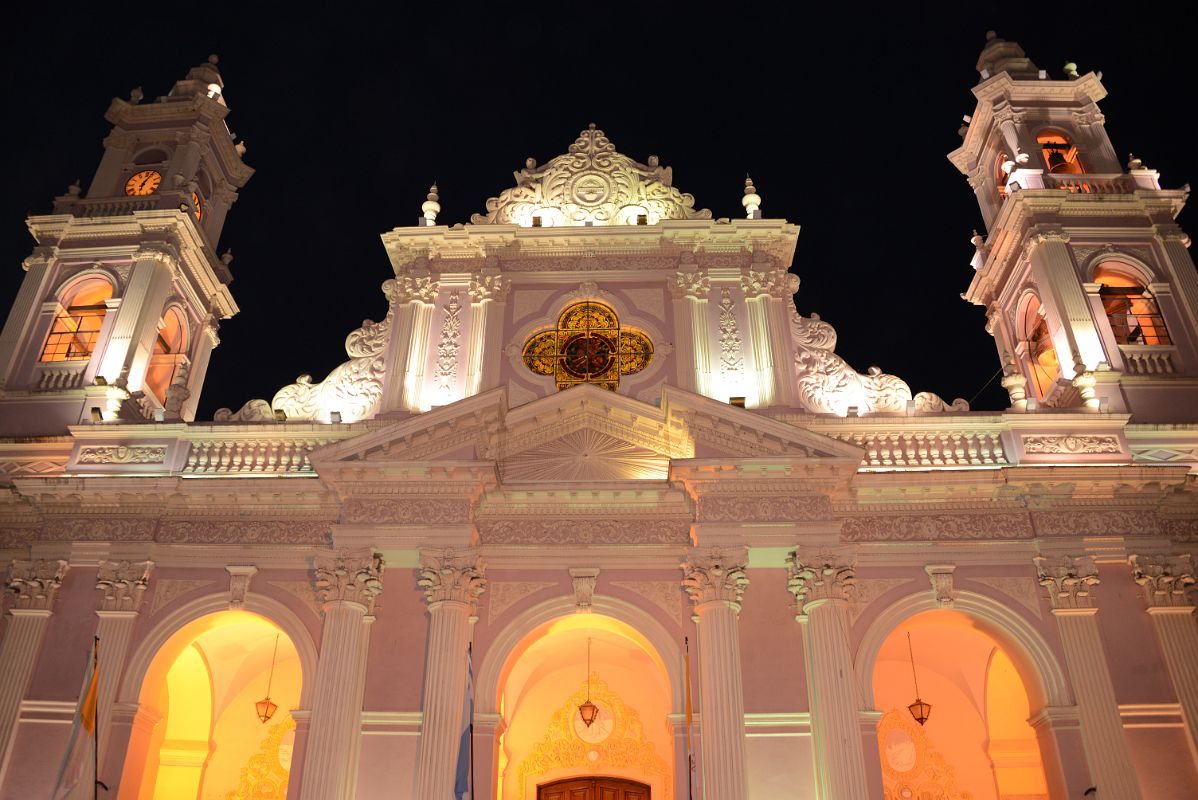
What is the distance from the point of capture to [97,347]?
63.5 ft

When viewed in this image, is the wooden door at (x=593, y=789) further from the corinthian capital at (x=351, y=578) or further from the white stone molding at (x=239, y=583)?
the white stone molding at (x=239, y=583)

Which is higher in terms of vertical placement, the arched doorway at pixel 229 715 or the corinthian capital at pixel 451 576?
the corinthian capital at pixel 451 576

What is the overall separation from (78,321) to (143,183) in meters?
3.91

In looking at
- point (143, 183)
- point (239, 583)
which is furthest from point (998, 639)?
point (143, 183)

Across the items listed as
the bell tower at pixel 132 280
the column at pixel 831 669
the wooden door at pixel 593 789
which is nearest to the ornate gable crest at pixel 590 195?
the bell tower at pixel 132 280

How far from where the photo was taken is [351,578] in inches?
603

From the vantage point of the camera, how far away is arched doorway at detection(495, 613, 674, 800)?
17172mm

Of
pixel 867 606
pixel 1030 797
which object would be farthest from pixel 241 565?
pixel 1030 797

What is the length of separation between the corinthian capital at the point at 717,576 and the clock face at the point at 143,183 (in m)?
15.2

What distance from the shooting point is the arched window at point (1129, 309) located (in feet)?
63.0

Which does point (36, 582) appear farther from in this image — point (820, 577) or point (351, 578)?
point (820, 577)

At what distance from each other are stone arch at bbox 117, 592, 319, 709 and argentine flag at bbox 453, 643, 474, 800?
9.58 feet

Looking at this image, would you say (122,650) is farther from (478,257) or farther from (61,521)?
(478,257)

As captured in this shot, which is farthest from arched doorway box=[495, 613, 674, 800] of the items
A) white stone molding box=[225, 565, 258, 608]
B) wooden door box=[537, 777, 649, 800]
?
white stone molding box=[225, 565, 258, 608]
